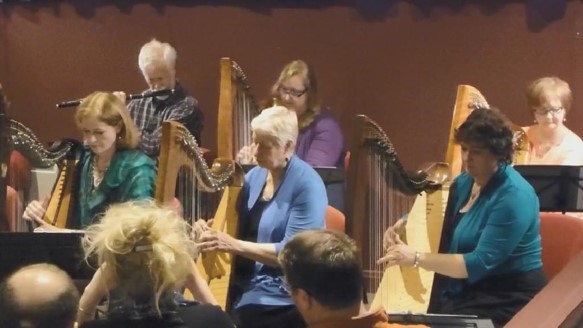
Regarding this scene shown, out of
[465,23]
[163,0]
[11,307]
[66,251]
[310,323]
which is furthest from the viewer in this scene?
[163,0]

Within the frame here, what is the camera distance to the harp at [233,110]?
3867 millimetres

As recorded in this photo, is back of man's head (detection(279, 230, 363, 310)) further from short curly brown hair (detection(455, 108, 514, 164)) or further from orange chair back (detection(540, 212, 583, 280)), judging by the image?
orange chair back (detection(540, 212, 583, 280))

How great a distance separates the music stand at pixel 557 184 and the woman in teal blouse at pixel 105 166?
1544 mm

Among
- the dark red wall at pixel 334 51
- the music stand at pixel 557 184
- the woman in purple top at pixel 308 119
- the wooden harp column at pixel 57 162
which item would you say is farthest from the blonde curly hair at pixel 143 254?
the dark red wall at pixel 334 51

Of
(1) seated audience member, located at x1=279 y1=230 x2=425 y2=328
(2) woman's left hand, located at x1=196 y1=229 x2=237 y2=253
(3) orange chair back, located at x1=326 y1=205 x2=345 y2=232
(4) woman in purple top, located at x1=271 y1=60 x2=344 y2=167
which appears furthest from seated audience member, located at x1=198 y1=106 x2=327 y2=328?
(4) woman in purple top, located at x1=271 y1=60 x2=344 y2=167

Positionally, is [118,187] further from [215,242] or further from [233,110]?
[233,110]

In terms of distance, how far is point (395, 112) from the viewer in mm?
5977

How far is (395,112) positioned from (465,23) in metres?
0.67

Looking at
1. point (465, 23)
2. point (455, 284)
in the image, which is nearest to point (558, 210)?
point (455, 284)

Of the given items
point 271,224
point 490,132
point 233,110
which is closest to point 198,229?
point 271,224

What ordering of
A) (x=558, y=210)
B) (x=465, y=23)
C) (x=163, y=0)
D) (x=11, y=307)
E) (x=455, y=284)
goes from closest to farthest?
(x=11, y=307), (x=455, y=284), (x=558, y=210), (x=465, y=23), (x=163, y=0)

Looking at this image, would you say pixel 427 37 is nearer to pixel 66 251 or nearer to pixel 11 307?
pixel 66 251

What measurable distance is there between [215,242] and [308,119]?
205 cm

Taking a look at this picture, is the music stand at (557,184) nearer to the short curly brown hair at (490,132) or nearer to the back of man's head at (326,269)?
the short curly brown hair at (490,132)
